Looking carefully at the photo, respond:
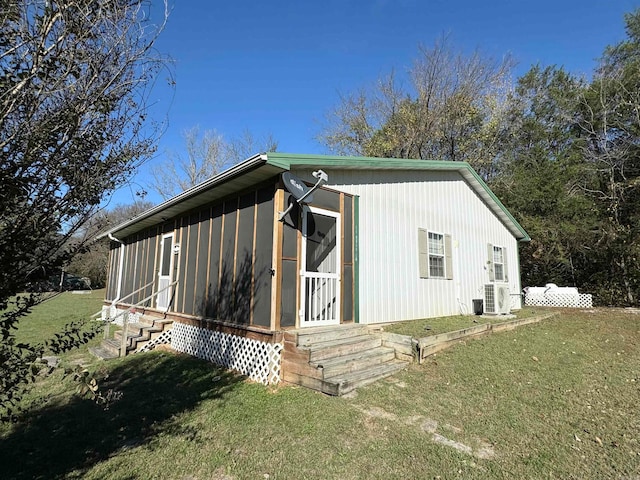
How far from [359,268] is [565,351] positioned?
4249 millimetres

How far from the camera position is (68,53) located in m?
2.39

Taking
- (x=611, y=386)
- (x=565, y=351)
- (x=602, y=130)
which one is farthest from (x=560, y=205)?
(x=611, y=386)

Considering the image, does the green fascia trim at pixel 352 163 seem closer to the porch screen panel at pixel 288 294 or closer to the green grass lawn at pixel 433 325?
the porch screen panel at pixel 288 294

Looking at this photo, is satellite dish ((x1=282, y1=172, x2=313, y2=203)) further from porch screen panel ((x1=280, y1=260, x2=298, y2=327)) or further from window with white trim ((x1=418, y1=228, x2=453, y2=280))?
window with white trim ((x1=418, y1=228, x2=453, y2=280))

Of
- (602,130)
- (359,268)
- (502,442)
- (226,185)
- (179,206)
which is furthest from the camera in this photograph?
(602,130)

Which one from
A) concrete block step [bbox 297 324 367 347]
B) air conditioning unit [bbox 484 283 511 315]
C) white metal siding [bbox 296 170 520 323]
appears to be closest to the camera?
concrete block step [bbox 297 324 367 347]

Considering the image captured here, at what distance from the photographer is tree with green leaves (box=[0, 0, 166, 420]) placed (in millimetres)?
2178

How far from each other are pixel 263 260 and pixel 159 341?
4185 millimetres

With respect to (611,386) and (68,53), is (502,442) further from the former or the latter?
(68,53)

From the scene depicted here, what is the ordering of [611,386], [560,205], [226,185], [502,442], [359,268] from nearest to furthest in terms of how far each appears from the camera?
[502,442] → [611,386] → [226,185] → [359,268] → [560,205]

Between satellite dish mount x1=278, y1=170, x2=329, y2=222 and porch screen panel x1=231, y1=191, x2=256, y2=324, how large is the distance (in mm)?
901

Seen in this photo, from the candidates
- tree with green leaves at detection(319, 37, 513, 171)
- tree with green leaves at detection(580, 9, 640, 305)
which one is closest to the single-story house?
tree with green leaves at detection(580, 9, 640, 305)

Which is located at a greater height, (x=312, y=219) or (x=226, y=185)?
(x=226, y=185)

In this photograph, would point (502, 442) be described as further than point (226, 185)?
No
